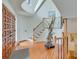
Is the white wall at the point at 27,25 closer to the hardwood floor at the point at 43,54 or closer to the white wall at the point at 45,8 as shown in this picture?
the white wall at the point at 45,8

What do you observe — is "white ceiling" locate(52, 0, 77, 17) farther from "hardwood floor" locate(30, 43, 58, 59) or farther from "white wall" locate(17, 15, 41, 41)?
"white wall" locate(17, 15, 41, 41)

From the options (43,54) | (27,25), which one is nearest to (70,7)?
(43,54)

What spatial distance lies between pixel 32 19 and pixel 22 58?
7885mm

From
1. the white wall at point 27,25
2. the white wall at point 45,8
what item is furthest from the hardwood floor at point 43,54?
the white wall at point 45,8

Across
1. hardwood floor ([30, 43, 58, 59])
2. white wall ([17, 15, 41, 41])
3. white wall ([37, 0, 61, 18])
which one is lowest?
hardwood floor ([30, 43, 58, 59])

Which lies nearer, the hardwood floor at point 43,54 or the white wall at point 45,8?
the hardwood floor at point 43,54

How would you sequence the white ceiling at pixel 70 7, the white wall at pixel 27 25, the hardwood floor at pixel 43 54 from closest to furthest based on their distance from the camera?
the white ceiling at pixel 70 7
the hardwood floor at pixel 43 54
the white wall at pixel 27 25

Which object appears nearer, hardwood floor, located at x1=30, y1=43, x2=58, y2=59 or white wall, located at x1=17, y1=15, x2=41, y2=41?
hardwood floor, located at x1=30, y1=43, x2=58, y2=59

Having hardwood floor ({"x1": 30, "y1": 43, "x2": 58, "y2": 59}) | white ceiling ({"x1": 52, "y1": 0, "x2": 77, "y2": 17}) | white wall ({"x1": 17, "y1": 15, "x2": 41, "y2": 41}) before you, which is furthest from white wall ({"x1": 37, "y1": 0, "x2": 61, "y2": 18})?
white ceiling ({"x1": 52, "y1": 0, "x2": 77, "y2": 17})

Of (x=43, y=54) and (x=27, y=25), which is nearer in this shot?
(x=43, y=54)

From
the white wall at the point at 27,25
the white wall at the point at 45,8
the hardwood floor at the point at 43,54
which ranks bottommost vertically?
the hardwood floor at the point at 43,54

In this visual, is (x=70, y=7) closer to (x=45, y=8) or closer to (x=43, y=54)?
(x=43, y=54)

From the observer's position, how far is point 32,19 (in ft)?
30.6

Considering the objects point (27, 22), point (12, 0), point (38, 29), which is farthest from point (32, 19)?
point (12, 0)
